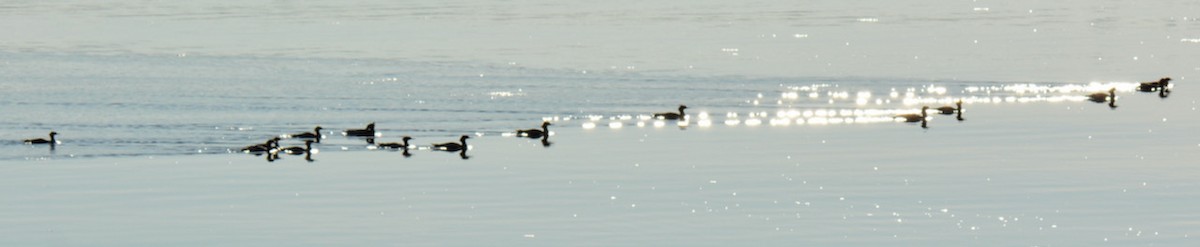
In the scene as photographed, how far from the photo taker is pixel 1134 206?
3100cm

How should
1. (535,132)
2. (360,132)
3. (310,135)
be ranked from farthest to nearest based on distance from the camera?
(360,132), (310,135), (535,132)

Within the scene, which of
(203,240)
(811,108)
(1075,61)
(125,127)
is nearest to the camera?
(203,240)

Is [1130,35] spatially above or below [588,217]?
above

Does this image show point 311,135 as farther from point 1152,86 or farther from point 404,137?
point 1152,86

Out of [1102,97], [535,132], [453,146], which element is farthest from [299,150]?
[1102,97]

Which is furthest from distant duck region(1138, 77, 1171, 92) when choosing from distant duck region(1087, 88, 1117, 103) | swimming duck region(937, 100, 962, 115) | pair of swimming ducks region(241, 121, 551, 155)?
pair of swimming ducks region(241, 121, 551, 155)

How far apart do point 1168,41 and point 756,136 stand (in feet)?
114

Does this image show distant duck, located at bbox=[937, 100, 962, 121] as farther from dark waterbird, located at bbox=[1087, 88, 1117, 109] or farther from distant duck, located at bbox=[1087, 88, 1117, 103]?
distant duck, located at bbox=[1087, 88, 1117, 103]

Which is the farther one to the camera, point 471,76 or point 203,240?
point 471,76

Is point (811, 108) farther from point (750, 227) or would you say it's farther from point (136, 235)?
point (136, 235)

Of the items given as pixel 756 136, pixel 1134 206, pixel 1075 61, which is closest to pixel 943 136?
pixel 756 136

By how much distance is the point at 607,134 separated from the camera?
42906mm

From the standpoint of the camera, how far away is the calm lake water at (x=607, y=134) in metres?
30.0

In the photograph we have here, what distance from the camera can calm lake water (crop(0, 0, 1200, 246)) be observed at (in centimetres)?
2995
